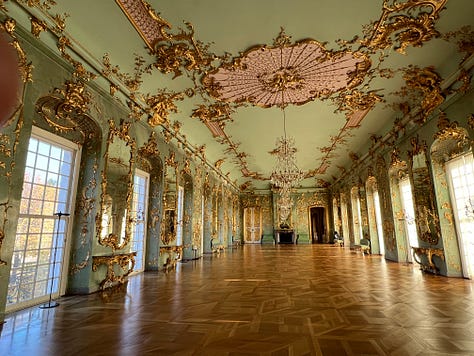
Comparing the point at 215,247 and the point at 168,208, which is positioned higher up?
the point at 168,208

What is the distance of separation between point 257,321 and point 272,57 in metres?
4.29

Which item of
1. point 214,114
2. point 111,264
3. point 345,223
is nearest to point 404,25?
point 214,114

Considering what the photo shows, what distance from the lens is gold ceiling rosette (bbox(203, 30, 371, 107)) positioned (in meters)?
4.86

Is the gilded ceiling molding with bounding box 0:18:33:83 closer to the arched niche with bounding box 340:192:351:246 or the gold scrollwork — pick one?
the gold scrollwork

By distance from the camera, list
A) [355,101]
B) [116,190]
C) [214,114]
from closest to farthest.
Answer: [116,190] < [355,101] < [214,114]

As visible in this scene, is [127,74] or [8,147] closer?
[8,147]

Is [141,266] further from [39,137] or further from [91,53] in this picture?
[91,53]

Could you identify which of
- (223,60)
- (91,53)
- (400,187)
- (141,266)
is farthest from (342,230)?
(91,53)

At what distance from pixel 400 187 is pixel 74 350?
9054mm

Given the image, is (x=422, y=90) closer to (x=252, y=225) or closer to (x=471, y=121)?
(x=471, y=121)

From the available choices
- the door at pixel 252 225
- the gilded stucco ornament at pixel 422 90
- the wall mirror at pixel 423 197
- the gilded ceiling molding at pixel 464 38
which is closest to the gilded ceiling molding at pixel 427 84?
the gilded stucco ornament at pixel 422 90

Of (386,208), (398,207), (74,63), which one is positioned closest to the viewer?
(74,63)

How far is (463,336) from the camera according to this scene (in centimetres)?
266

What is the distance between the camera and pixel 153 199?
744 centimetres
